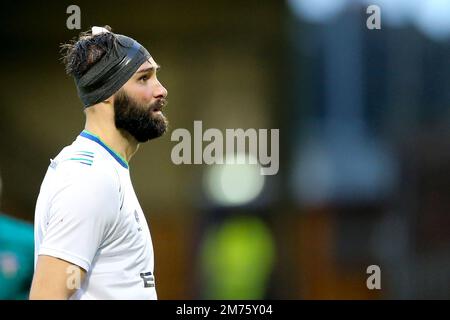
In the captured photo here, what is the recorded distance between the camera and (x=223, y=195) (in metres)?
7.69

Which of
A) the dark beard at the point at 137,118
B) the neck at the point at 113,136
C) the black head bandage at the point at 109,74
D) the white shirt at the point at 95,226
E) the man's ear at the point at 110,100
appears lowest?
the white shirt at the point at 95,226

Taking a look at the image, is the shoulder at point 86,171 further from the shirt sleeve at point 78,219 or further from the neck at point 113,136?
the neck at point 113,136

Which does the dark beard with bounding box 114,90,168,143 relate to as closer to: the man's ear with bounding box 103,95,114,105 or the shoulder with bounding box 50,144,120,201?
the man's ear with bounding box 103,95,114,105

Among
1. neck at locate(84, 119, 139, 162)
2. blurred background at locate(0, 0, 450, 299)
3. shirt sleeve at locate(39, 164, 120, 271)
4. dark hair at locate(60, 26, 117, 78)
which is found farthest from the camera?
blurred background at locate(0, 0, 450, 299)

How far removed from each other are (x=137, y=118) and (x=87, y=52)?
32 centimetres

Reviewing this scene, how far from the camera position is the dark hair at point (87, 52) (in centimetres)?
303

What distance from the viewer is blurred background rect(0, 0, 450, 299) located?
24.4 ft

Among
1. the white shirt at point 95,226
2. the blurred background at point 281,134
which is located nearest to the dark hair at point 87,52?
the white shirt at point 95,226

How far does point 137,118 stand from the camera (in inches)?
115

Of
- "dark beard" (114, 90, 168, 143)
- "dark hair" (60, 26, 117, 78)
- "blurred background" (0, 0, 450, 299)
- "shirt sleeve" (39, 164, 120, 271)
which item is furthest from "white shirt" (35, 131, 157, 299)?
"blurred background" (0, 0, 450, 299)

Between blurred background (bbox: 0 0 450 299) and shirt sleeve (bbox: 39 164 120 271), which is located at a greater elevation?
blurred background (bbox: 0 0 450 299)

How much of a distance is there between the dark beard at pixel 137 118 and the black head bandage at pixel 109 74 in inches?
1.7
